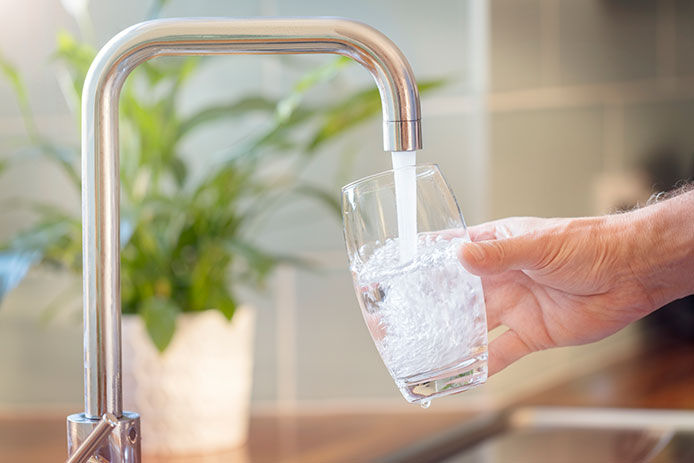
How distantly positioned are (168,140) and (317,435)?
1.60ft

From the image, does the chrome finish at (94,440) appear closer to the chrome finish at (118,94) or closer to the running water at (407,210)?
the chrome finish at (118,94)

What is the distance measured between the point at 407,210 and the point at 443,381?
14cm

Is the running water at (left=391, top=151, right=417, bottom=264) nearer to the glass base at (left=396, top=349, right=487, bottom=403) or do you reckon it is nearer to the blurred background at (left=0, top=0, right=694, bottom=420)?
the glass base at (left=396, top=349, right=487, bottom=403)

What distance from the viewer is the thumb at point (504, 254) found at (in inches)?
30.8

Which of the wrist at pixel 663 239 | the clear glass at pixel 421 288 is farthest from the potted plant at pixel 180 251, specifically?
the clear glass at pixel 421 288

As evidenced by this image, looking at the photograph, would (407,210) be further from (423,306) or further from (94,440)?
(94,440)

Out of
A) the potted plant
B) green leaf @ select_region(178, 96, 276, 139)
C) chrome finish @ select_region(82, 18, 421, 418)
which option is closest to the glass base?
chrome finish @ select_region(82, 18, 421, 418)

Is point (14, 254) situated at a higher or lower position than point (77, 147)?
lower

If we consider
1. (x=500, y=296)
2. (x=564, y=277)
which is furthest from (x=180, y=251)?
(x=564, y=277)

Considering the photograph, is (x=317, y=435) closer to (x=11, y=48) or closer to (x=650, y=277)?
(x=650, y=277)

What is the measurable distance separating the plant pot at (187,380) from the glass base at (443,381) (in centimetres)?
66

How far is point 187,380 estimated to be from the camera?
1.44m

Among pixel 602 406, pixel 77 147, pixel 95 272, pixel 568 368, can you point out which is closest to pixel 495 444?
pixel 602 406

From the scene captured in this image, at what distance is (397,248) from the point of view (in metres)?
0.77
